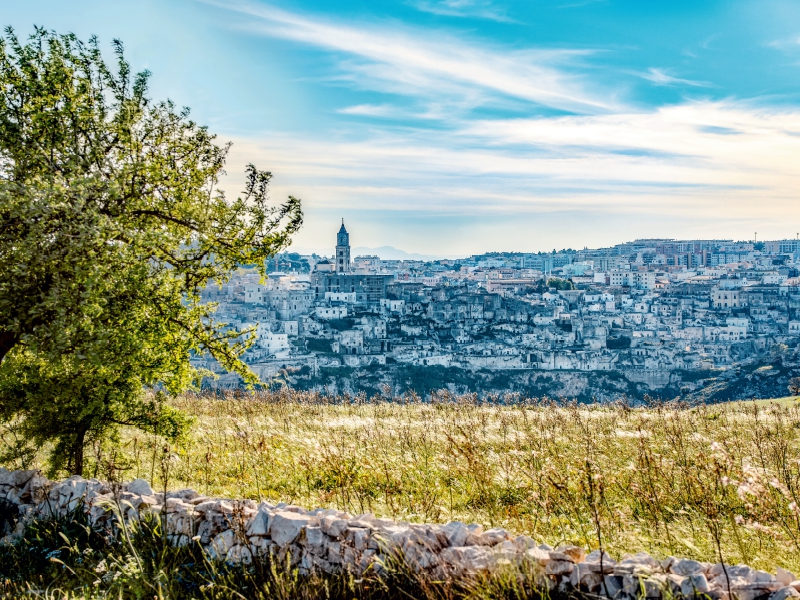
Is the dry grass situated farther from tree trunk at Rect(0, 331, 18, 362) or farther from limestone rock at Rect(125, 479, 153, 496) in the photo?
tree trunk at Rect(0, 331, 18, 362)

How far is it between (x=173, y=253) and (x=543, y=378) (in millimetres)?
141585

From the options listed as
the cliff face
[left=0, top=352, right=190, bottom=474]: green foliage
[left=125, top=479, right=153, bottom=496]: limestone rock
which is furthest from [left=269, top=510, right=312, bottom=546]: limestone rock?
the cliff face

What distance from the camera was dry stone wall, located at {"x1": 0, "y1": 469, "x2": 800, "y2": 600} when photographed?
448 centimetres

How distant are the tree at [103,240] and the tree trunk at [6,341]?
0.02 metres

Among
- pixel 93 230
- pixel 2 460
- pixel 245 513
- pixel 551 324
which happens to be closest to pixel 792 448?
pixel 245 513

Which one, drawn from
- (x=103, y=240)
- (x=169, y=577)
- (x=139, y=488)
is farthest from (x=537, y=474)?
(x=103, y=240)

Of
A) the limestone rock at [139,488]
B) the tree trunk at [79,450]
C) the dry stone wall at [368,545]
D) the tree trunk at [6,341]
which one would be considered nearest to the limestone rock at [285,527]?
the dry stone wall at [368,545]

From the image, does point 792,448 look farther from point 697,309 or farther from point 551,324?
point 697,309

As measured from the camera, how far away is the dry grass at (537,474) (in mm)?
6012

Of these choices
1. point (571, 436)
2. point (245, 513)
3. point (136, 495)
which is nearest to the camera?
point (245, 513)

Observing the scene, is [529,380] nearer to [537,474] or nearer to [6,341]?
[537,474]

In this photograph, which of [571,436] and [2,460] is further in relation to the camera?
[571,436]

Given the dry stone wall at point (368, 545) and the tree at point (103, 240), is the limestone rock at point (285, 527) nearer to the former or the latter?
the dry stone wall at point (368, 545)

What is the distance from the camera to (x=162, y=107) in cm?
967
